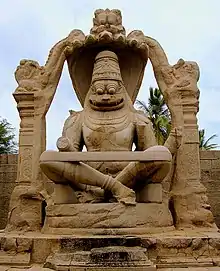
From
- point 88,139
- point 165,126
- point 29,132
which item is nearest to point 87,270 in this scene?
point 88,139

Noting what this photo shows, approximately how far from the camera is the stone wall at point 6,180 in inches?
337

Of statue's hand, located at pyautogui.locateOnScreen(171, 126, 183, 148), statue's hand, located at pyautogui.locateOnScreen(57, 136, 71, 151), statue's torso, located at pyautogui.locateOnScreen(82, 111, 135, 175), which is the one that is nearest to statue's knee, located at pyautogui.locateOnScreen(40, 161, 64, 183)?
statue's hand, located at pyautogui.locateOnScreen(57, 136, 71, 151)

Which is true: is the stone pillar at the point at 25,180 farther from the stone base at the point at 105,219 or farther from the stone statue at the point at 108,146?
the stone base at the point at 105,219

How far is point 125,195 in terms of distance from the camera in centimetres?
506

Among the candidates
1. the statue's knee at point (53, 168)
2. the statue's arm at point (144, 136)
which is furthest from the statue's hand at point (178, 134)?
the statue's knee at point (53, 168)

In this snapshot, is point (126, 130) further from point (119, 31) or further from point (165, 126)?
point (165, 126)

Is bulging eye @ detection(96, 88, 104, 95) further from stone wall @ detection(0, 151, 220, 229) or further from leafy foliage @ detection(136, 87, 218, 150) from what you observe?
leafy foliage @ detection(136, 87, 218, 150)

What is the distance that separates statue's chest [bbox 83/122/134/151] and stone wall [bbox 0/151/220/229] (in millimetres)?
3051

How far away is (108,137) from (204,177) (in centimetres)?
329

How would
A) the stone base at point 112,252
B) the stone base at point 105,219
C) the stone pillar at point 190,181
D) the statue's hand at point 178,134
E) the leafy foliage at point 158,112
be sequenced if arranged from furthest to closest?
the leafy foliage at point 158,112, the stone pillar at point 190,181, the statue's hand at point 178,134, the stone base at point 105,219, the stone base at point 112,252

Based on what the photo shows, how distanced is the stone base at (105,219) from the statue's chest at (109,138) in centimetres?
99

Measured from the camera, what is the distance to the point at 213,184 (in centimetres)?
851

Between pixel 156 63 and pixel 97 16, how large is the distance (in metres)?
1.07

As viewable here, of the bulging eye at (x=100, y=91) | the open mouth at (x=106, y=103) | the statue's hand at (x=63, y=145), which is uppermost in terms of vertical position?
the bulging eye at (x=100, y=91)
